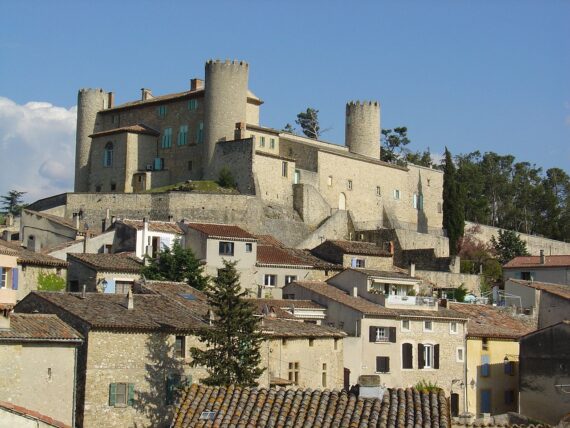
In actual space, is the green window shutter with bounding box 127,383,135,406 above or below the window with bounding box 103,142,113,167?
below

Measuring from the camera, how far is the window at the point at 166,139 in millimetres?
90062

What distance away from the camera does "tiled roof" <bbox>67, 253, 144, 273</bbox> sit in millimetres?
53872

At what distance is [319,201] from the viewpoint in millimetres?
84562

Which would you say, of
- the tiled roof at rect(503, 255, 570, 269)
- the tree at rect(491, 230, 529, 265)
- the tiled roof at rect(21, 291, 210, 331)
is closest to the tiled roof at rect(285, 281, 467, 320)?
the tiled roof at rect(21, 291, 210, 331)

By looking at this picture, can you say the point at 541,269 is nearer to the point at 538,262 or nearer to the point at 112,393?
the point at 538,262

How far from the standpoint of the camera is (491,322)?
61531 mm

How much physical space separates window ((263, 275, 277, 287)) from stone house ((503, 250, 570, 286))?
19.5 meters

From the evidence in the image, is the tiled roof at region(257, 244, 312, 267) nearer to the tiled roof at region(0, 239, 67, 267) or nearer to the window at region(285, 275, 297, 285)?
the window at region(285, 275, 297, 285)

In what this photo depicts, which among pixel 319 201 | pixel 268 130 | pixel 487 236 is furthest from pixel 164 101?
pixel 487 236

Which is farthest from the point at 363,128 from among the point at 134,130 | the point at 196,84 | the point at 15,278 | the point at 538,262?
the point at 15,278

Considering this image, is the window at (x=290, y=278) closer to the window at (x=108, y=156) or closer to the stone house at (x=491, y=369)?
the stone house at (x=491, y=369)

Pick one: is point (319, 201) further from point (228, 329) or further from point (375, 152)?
point (228, 329)

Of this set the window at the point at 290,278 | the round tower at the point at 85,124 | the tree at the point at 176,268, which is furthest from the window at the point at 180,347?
the round tower at the point at 85,124

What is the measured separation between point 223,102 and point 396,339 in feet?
114
